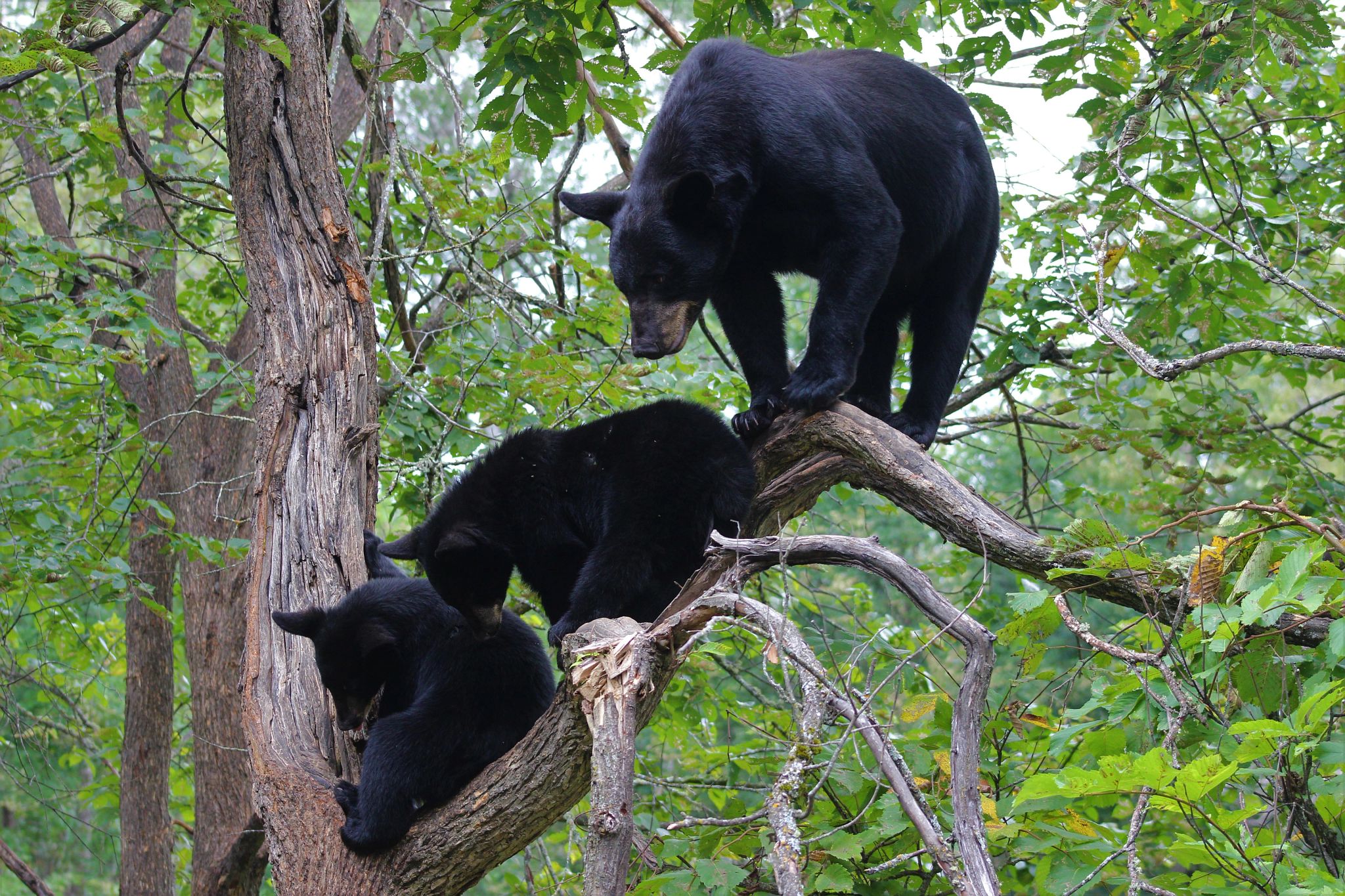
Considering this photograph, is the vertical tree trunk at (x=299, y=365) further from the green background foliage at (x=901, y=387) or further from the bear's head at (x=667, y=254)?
the bear's head at (x=667, y=254)

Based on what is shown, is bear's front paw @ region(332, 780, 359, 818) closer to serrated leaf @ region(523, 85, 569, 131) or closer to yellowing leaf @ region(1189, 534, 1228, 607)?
yellowing leaf @ region(1189, 534, 1228, 607)

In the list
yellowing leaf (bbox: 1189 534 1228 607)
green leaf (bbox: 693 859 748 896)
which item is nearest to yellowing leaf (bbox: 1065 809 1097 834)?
yellowing leaf (bbox: 1189 534 1228 607)

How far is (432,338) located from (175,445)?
166cm

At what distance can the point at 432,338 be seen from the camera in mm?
6879

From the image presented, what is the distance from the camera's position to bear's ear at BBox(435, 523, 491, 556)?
386cm

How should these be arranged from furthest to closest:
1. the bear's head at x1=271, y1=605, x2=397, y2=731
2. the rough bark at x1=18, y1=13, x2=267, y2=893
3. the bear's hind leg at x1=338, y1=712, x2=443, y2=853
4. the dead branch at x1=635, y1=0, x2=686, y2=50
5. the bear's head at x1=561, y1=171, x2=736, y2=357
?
the rough bark at x1=18, y1=13, x2=267, y2=893
the dead branch at x1=635, y1=0, x2=686, y2=50
the bear's head at x1=561, y1=171, x2=736, y2=357
the bear's head at x1=271, y1=605, x2=397, y2=731
the bear's hind leg at x1=338, y1=712, x2=443, y2=853

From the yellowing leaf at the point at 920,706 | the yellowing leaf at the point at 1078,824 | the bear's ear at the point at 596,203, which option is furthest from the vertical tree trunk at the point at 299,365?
the yellowing leaf at the point at 1078,824

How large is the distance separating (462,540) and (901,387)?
4.73 meters

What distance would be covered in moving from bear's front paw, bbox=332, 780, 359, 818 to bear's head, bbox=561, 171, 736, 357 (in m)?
1.88

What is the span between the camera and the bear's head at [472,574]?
12.4 ft

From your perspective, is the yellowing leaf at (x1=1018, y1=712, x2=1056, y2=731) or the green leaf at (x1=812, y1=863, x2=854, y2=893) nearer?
the green leaf at (x1=812, y1=863, x2=854, y2=893)

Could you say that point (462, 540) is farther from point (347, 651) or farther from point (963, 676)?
point (963, 676)

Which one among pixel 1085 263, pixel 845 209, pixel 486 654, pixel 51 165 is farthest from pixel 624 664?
pixel 51 165

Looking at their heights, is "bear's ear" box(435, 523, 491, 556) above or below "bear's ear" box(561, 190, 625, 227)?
below
